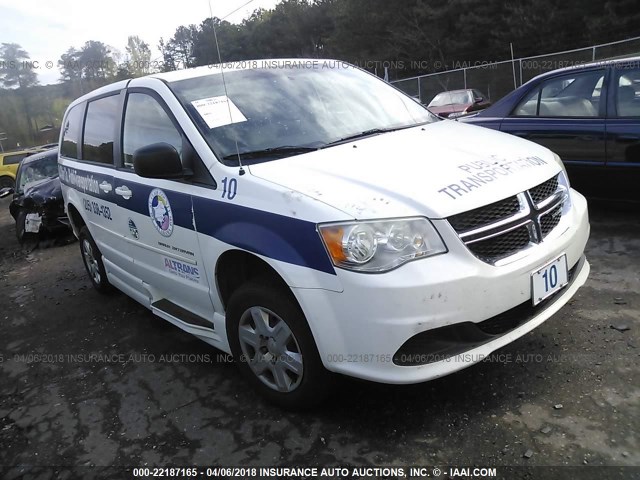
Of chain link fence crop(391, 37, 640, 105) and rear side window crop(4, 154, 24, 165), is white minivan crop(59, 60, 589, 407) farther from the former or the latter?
rear side window crop(4, 154, 24, 165)

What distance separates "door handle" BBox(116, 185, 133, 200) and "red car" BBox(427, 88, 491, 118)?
1267 centimetres

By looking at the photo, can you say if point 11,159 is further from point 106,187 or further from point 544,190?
point 544,190

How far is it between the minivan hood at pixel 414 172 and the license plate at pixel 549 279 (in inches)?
15.4

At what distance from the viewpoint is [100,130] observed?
4.19 meters

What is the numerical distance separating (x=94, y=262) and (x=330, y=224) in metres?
3.62

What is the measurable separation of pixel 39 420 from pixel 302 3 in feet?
209

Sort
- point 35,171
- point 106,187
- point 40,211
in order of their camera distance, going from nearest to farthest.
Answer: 1. point 106,187
2. point 40,211
3. point 35,171

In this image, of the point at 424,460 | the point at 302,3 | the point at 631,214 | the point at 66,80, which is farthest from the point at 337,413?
the point at 302,3

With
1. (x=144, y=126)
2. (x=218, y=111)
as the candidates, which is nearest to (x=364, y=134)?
(x=218, y=111)

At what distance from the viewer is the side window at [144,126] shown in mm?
3105

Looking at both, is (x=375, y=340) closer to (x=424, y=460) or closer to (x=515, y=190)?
(x=424, y=460)

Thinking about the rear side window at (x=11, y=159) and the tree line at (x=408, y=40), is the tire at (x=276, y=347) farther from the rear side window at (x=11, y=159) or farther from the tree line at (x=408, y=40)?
the rear side window at (x=11, y=159)

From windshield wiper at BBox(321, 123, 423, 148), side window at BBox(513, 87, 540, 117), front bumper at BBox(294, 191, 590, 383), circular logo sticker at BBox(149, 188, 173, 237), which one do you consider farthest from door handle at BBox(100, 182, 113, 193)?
side window at BBox(513, 87, 540, 117)

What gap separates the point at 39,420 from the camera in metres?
3.12
